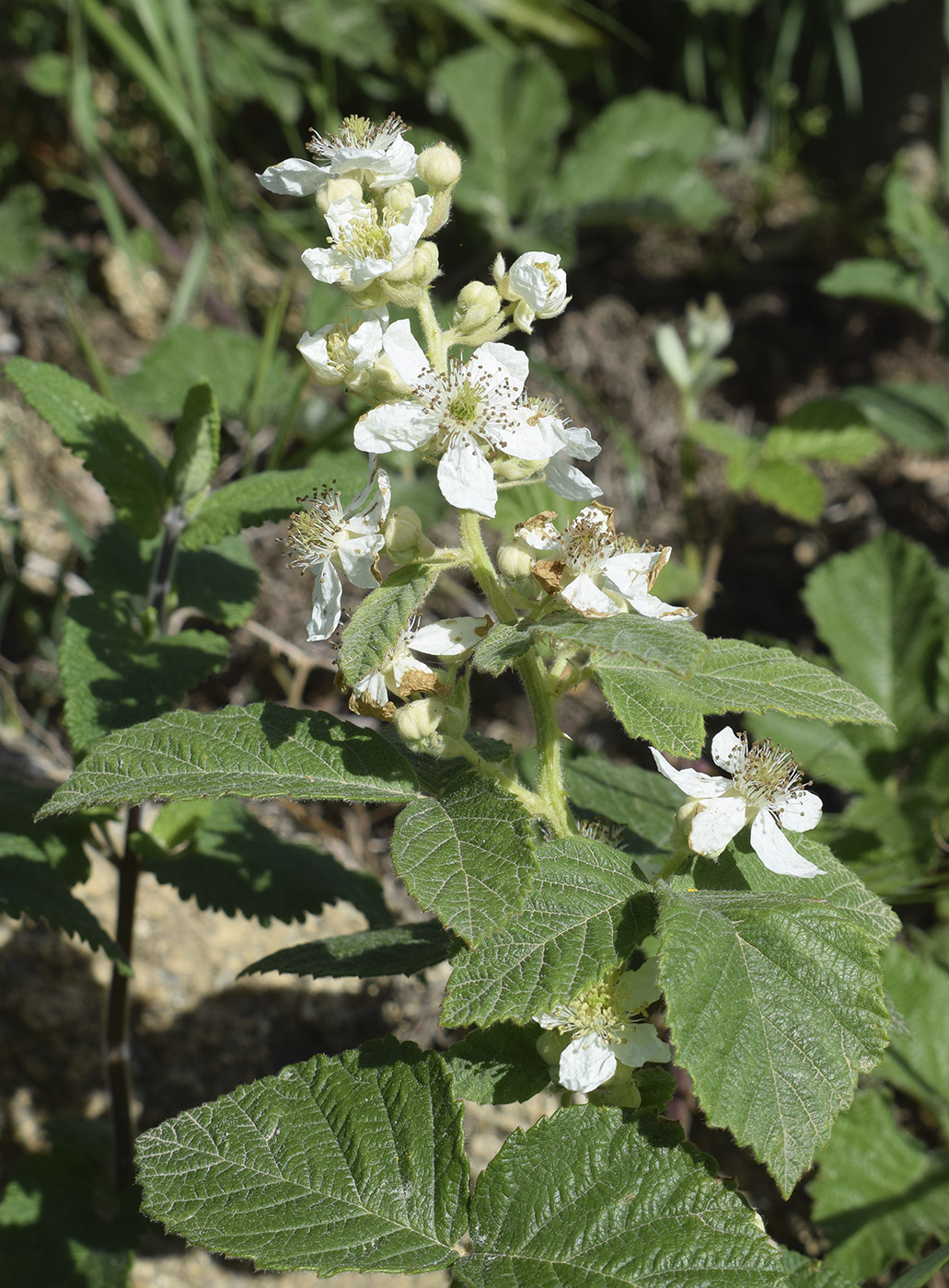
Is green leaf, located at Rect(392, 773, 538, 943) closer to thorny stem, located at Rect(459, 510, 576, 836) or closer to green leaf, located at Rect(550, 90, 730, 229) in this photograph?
thorny stem, located at Rect(459, 510, 576, 836)

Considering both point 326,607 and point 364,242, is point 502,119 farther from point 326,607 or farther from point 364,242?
point 326,607

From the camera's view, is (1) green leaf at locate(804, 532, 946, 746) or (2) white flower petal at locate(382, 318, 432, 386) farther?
(1) green leaf at locate(804, 532, 946, 746)

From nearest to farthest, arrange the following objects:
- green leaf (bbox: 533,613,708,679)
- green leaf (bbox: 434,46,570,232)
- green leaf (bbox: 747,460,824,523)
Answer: green leaf (bbox: 533,613,708,679), green leaf (bbox: 747,460,824,523), green leaf (bbox: 434,46,570,232)

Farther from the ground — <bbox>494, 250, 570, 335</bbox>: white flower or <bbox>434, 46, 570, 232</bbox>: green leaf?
<bbox>494, 250, 570, 335</bbox>: white flower

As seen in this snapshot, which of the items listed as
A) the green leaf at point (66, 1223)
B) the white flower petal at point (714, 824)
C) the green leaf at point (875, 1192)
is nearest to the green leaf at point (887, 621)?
the green leaf at point (875, 1192)

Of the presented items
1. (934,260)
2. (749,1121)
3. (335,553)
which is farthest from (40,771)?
(934,260)

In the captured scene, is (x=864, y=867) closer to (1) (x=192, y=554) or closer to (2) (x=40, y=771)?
(1) (x=192, y=554)

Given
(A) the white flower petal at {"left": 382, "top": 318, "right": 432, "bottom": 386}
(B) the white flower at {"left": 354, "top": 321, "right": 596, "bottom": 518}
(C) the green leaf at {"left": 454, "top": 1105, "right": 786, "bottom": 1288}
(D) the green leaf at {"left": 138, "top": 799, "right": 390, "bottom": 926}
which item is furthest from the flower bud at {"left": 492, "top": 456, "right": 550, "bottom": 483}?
(D) the green leaf at {"left": 138, "top": 799, "right": 390, "bottom": 926}
